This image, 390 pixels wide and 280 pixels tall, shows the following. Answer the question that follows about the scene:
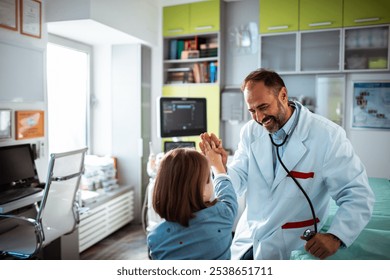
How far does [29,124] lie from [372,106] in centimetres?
203

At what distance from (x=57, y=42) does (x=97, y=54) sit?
60 cm

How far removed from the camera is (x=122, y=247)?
304 centimetres

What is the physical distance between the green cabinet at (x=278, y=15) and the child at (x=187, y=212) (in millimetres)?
1048

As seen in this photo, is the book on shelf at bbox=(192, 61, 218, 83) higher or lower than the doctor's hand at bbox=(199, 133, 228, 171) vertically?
higher

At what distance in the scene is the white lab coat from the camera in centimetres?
112

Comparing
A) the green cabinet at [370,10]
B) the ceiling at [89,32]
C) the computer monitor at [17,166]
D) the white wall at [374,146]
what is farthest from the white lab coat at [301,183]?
the ceiling at [89,32]

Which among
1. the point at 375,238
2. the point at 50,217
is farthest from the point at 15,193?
the point at 375,238

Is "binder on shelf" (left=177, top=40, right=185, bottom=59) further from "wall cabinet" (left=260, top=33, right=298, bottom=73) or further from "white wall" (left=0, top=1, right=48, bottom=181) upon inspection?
"white wall" (left=0, top=1, right=48, bottom=181)

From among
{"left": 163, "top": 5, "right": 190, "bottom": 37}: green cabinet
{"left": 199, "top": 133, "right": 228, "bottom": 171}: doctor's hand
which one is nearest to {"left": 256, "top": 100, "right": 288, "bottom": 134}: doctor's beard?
{"left": 199, "top": 133, "right": 228, "bottom": 171}: doctor's hand

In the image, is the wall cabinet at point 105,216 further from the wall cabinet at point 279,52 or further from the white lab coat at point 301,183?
the wall cabinet at point 279,52

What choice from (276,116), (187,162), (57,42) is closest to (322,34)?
(276,116)

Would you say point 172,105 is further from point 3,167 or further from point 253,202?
point 253,202

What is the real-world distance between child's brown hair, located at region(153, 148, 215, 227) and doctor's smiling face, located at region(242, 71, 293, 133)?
1.01ft

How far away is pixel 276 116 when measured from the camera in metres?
1.30
